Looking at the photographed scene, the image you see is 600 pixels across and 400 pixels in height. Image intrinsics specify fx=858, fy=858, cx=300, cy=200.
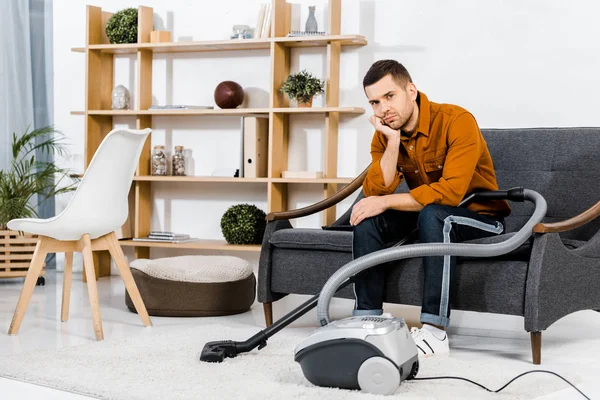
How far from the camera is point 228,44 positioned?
5141mm

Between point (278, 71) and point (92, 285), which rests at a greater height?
point (278, 71)

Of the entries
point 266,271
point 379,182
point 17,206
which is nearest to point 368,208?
point 379,182

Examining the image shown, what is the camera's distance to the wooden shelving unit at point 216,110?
4910 millimetres

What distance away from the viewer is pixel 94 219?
11.2 ft

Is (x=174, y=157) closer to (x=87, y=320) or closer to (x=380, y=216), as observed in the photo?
(x=87, y=320)

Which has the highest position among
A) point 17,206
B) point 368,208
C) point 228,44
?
point 228,44

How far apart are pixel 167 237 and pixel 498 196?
2554mm

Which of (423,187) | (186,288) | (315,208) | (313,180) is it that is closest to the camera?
(423,187)

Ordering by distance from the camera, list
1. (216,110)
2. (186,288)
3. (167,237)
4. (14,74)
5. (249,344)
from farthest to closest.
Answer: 1. (14,74)
2. (167,237)
3. (216,110)
4. (186,288)
5. (249,344)

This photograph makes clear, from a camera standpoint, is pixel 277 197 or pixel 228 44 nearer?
pixel 277 197

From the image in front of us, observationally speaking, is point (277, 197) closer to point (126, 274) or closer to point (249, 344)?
point (126, 274)

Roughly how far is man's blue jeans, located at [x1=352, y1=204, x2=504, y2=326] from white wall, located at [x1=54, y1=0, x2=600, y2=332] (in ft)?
4.99

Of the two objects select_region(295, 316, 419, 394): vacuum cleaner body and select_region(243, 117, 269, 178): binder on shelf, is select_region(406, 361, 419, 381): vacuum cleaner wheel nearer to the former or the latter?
select_region(295, 316, 419, 394): vacuum cleaner body

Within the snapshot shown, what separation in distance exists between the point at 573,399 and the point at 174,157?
3435mm
